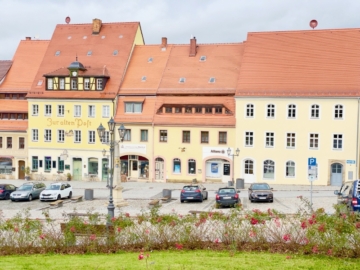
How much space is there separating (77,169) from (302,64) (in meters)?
22.7

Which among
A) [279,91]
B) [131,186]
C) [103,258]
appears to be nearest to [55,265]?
[103,258]

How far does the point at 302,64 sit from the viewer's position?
Answer: 143 ft

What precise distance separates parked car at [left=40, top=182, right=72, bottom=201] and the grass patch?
66.1ft

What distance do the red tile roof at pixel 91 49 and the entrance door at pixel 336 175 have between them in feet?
67.4

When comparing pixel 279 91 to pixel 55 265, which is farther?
pixel 279 91

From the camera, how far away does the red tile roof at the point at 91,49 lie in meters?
48.5

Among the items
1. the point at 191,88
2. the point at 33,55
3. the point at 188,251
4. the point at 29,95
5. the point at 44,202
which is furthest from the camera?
the point at 33,55

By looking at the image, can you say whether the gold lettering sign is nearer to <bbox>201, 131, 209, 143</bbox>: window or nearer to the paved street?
the paved street

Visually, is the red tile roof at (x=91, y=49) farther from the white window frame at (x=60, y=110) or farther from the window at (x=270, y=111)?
the window at (x=270, y=111)

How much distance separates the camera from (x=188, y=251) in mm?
14312

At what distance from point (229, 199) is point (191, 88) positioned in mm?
18753

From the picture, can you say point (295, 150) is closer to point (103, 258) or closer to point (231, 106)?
point (231, 106)

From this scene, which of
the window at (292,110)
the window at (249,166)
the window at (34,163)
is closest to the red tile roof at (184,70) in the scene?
the window at (292,110)

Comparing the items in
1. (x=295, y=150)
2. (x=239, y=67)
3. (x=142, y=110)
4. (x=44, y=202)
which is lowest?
(x=44, y=202)
